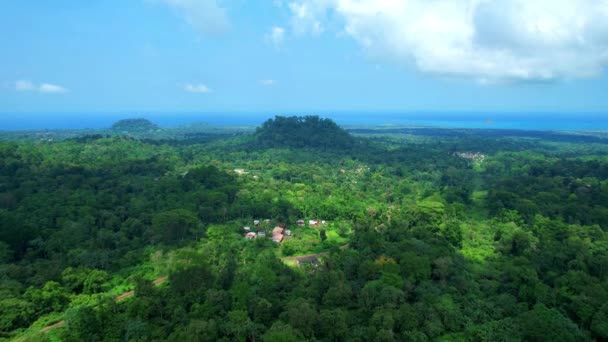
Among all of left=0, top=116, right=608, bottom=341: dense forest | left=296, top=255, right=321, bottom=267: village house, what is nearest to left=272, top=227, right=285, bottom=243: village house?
left=0, top=116, right=608, bottom=341: dense forest

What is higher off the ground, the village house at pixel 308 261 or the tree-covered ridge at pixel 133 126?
the tree-covered ridge at pixel 133 126

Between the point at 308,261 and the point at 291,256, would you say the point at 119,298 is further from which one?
the point at 308,261

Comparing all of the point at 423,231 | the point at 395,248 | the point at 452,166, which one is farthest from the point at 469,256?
the point at 452,166

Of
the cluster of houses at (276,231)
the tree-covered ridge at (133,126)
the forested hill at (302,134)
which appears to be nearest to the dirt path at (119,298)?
the cluster of houses at (276,231)

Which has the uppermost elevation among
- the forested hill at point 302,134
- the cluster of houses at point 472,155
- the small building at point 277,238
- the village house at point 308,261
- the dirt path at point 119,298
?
the forested hill at point 302,134

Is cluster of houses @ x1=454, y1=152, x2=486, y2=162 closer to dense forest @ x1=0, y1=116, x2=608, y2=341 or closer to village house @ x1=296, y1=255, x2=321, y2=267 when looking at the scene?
dense forest @ x1=0, y1=116, x2=608, y2=341

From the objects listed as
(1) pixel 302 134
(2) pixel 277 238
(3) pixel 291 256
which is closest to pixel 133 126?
(1) pixel 302 134

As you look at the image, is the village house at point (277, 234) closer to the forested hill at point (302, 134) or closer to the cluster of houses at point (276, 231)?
the cluster of houses at point (276, 231)

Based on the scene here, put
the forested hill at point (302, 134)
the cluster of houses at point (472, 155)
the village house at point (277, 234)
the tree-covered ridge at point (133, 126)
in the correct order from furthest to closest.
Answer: the tree-covered ridge at point (133, 126), the forested hill at point (302, 134), the cluster of houses at point (472, 155), the village house at point (277, 234)
